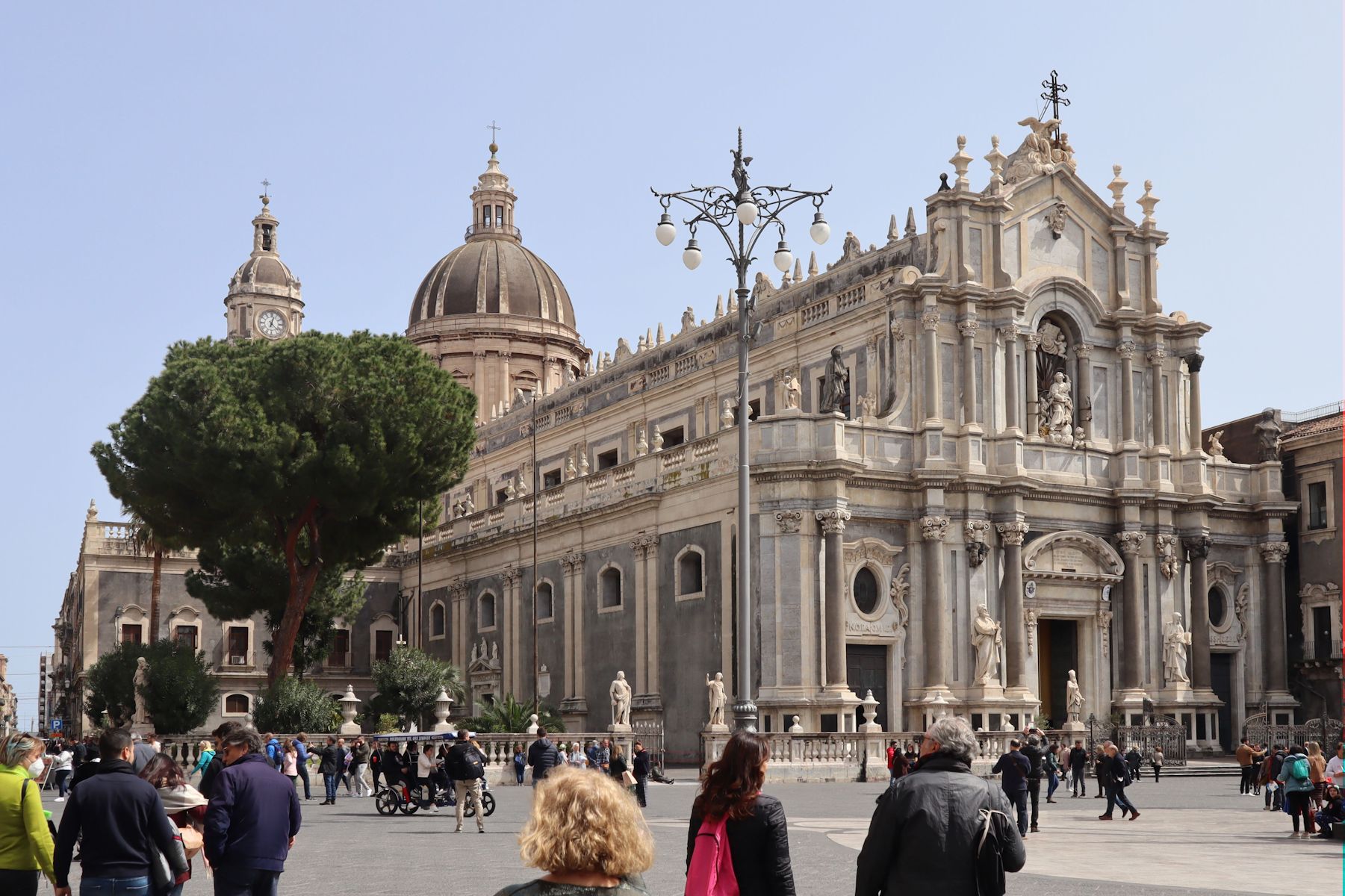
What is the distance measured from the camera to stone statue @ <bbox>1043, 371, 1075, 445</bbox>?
151 ft

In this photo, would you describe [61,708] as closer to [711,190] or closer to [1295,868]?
[711,190]

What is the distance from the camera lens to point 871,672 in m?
43.2

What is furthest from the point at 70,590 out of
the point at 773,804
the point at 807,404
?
the point at 773,804

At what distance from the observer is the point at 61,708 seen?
90.1 metres

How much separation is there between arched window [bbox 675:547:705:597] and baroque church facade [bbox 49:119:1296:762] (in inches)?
4.7

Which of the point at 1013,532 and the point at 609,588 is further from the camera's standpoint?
the point at 609,588

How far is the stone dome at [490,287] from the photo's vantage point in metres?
76.7

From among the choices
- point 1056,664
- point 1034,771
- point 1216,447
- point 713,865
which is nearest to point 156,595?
point 1056,664

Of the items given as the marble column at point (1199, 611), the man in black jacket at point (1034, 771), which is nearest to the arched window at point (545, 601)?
the marble column at point (1199, 611)

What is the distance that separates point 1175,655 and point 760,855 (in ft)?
134

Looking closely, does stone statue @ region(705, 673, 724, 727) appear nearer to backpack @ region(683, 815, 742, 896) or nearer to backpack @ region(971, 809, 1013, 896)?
backpack @ region(683, 815, 742, 896)

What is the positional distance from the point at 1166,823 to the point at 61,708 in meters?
76.8

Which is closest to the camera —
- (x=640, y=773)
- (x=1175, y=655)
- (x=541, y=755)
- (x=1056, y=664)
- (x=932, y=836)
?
(x=932, y=836)

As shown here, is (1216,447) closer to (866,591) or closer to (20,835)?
(866,591)
